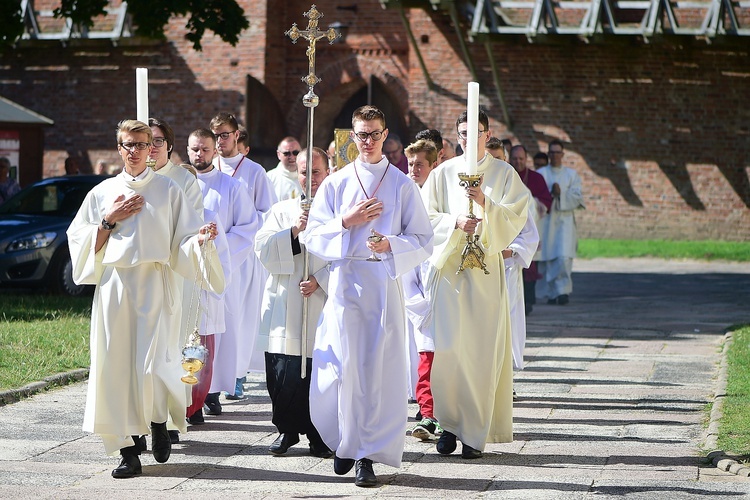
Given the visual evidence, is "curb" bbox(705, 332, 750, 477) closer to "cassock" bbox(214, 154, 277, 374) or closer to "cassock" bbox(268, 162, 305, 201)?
"cassock" bbox(214, 154, 277, 374)

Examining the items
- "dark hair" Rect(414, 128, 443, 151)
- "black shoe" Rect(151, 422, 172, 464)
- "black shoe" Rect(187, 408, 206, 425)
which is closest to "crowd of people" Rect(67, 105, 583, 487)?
"black shoe" Rect(151, 422, 172, 464)

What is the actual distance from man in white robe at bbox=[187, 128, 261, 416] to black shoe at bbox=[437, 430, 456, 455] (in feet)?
6.41

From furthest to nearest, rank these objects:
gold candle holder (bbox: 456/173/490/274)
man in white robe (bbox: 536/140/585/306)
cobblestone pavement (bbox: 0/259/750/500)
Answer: man in white robe (bbox: 536/140/585/306) → gold candle holder (bbox: 456/173/490/274) → cobblestone pavement (bbox: 0/259/750/500)

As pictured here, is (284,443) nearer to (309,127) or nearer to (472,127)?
(309,127)

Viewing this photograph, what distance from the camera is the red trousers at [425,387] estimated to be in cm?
815

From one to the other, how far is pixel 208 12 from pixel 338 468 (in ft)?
41.2

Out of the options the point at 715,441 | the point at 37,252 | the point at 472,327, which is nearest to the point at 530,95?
the point at 37,252

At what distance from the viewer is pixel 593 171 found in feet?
82.7

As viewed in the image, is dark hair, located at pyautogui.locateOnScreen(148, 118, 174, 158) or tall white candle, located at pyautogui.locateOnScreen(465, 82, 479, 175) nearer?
tall white candle, located at pyautogui.locateOnScreen(465, 82, 479, 175)

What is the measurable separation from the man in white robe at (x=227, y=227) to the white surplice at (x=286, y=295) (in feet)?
4.38

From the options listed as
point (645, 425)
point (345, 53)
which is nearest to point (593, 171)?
point (345, 53)

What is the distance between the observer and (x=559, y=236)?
16969mm

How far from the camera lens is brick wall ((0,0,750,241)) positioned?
24.5 m

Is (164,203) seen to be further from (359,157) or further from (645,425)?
(645,425)
